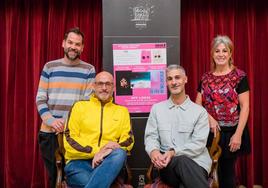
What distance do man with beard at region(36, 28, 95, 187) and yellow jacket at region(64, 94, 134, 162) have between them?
6.7 inches

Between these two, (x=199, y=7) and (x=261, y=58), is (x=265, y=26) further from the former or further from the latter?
(x=199, y=7)

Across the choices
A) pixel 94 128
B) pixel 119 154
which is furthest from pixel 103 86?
pixel 119 154

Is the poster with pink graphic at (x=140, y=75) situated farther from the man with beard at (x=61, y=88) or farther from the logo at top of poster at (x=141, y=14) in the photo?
the man with beard at (x=61, y=88)

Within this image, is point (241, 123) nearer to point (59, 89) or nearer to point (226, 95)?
point (226, 95)

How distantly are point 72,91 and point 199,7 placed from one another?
1.90 meters

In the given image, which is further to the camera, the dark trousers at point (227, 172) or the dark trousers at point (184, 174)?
the dark trousers at point (227, 172)

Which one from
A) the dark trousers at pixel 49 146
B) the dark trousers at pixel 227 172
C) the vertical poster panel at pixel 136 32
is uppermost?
the vertical poster panel at pixel 136 32

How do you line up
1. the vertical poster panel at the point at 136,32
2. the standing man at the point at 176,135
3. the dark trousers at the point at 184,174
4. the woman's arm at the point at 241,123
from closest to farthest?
the dark trousers at the point at 184,174
the standing man at the point at 176,135
the woman's arm at the point at 241,123
the vertical poster panel at the point at 136,32

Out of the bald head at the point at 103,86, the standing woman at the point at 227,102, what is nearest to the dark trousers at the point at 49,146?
the bald head at the point at 103,86

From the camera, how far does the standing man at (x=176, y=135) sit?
7.60ft

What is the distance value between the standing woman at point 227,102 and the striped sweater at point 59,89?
1.05 m

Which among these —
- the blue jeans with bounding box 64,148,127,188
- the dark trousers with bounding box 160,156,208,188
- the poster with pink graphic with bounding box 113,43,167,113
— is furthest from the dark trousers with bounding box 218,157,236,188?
the blue jeans with bounding box 64,148,127,188

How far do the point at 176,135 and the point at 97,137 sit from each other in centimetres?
61

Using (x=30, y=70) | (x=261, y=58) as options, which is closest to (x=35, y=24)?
(x=30, y=70)
